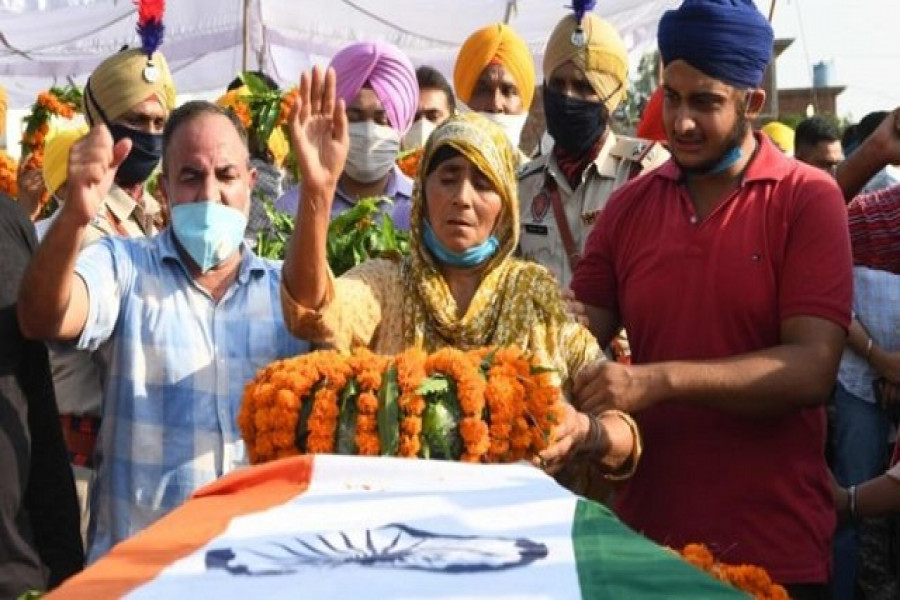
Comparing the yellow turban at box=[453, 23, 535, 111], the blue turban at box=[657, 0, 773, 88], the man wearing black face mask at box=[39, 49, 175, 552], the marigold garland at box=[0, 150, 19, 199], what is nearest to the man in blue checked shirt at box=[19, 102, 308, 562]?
the blue turban at box=[657, 0, 773, 88]

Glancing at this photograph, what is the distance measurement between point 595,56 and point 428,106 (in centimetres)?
227

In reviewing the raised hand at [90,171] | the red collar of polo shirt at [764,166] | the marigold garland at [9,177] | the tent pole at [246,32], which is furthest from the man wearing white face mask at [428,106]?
the tent pole at [246,32]

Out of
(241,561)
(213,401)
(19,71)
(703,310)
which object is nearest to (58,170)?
(213,401)

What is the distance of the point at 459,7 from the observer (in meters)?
16.5

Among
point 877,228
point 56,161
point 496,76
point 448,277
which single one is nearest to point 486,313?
point 448,277

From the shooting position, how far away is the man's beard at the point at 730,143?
4211mm

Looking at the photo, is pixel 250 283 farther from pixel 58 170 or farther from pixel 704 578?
pixel 58 170

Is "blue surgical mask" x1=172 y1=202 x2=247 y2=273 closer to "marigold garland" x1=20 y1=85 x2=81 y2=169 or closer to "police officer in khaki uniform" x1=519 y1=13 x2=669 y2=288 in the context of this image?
"police officer in khaki uniform" x1=519 y1=13 x2=669 y2=288

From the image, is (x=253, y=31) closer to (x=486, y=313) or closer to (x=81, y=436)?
(x=81, y=436)

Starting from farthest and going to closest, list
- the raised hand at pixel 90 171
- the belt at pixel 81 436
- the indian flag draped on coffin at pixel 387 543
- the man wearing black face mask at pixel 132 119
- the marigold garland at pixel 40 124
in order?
the marigold garland at pixel 40 124 → the man wearing black face mask at pixel 132 119 → the belt at pixel 81 436 → the raised hand at pixel 90 171 → the indian flag draped on coffin at pixel 387 543

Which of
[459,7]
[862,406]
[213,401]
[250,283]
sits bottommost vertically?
[862,406]

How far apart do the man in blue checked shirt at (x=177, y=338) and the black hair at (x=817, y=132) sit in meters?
6.37

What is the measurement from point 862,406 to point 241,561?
4195mm

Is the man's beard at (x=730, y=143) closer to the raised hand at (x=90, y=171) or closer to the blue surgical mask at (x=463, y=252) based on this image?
the blue surgical mask at (x=463, y=252)
